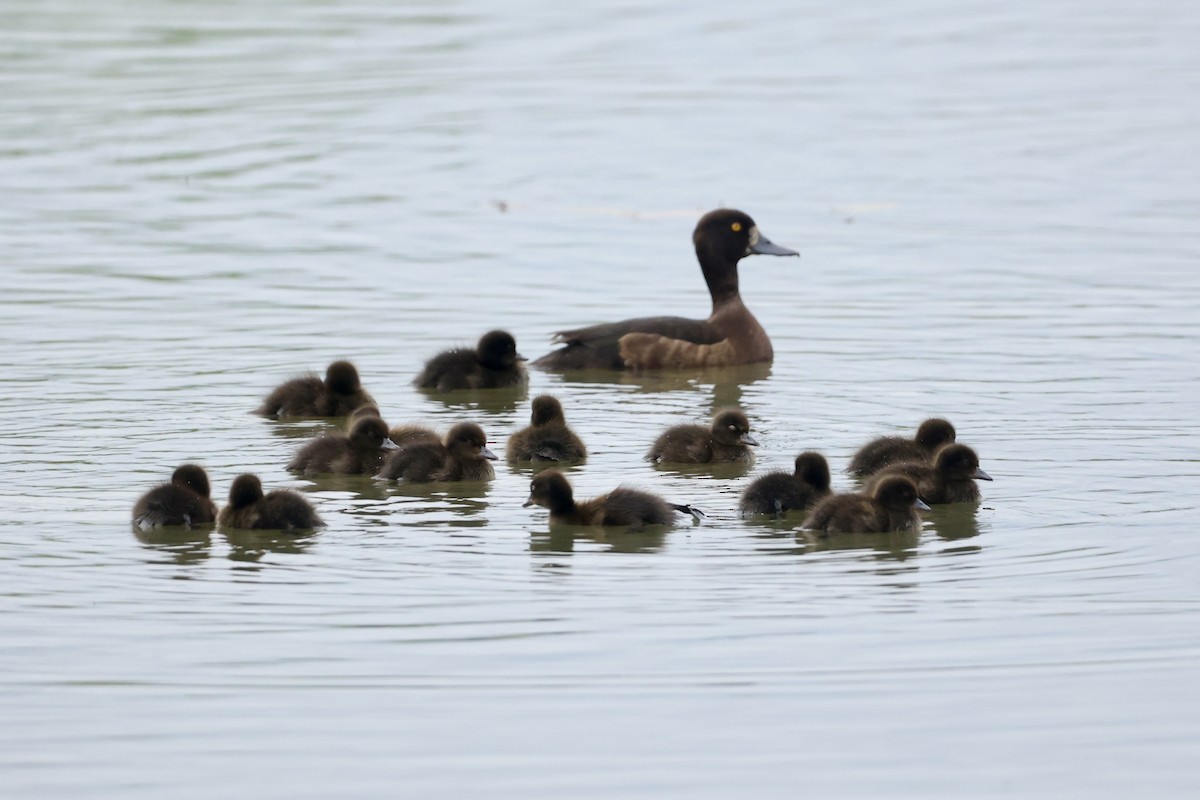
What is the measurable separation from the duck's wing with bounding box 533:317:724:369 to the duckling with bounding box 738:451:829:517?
461 cm

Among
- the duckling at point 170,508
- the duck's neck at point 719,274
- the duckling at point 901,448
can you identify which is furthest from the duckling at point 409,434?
the duck's neck at point 719,274

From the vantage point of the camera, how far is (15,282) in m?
16.7

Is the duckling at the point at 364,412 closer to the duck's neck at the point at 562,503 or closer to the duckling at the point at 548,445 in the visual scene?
the duckling at the point at 548,445

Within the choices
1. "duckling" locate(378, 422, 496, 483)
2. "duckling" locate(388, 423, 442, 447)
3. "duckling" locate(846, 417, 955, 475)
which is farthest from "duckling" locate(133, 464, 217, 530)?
"duckling" locate(846, 417, 955, 475)

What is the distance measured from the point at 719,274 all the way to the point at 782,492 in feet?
19.6

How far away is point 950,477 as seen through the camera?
9680 mm

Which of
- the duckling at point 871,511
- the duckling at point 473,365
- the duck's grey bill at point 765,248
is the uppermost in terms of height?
the duck's grey bill at point 765,248

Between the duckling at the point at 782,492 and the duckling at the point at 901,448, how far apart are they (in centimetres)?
82

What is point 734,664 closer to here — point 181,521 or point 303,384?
point 181,521

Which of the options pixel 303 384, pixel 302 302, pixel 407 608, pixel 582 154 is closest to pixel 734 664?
pixel 407 608

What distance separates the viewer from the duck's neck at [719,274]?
1512 centimetres

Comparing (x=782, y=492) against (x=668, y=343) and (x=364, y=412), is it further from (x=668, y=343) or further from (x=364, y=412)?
(x=668, y=343)

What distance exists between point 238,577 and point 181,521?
88cm

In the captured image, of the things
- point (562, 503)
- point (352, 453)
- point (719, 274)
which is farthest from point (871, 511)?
point (719, 274)
